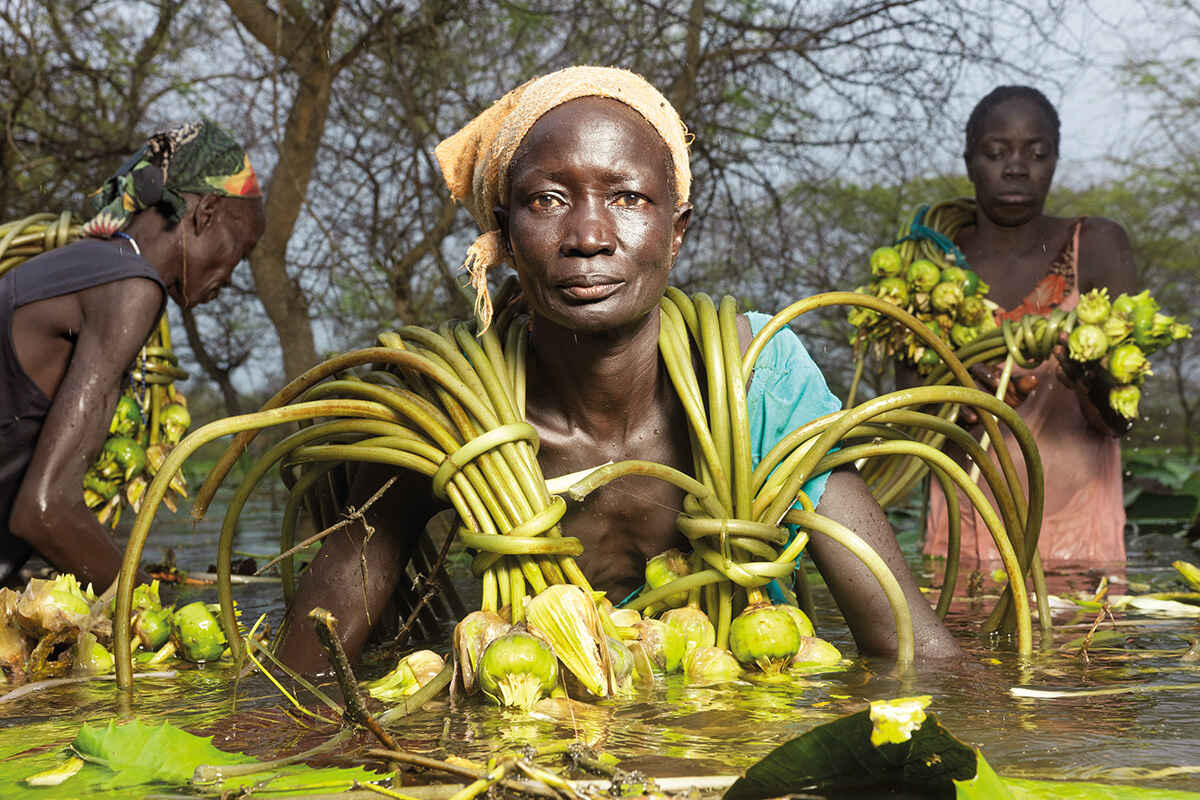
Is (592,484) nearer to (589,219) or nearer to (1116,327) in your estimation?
(589,219)

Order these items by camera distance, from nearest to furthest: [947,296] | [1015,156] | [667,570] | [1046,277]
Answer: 1. [667,570]
2. [947,296]
3. [1015,156]
4. [1046,277]

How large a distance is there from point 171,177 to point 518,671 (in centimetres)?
239

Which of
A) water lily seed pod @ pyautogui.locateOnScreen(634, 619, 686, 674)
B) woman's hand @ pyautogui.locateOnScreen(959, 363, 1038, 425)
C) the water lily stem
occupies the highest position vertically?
woman's hand @ pyautogui.locateOnScreen(959, 363, 1038, 425)

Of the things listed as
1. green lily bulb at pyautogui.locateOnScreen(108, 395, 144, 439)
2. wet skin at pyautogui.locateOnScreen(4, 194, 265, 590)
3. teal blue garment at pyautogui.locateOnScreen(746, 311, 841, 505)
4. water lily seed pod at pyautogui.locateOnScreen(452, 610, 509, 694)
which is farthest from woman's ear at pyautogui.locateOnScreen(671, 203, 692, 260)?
green lily bulb at pyautogui.locateOnScreen(108, 395, 144, 439)

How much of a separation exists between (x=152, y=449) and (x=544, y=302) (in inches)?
78.6

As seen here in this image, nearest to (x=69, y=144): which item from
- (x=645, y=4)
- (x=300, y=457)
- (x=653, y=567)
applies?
(x=645, y=4)

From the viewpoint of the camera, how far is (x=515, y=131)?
7.44ft

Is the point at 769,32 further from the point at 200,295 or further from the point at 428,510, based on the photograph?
the point at 428,510

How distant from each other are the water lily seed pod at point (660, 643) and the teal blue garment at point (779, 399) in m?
0.37

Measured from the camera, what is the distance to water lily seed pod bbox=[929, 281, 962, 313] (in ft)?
12.6

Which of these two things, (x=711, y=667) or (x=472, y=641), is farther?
(x=711, y=667)

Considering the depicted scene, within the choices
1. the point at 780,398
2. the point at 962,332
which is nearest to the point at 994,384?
the point at 962,332

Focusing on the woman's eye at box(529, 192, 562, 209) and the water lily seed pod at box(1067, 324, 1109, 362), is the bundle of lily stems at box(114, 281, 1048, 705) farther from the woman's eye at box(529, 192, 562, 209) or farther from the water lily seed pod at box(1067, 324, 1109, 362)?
the water lily seed pod at box(1067, 324, 1109, 362)

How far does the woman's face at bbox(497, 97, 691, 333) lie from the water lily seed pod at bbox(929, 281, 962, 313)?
6.26 ft
